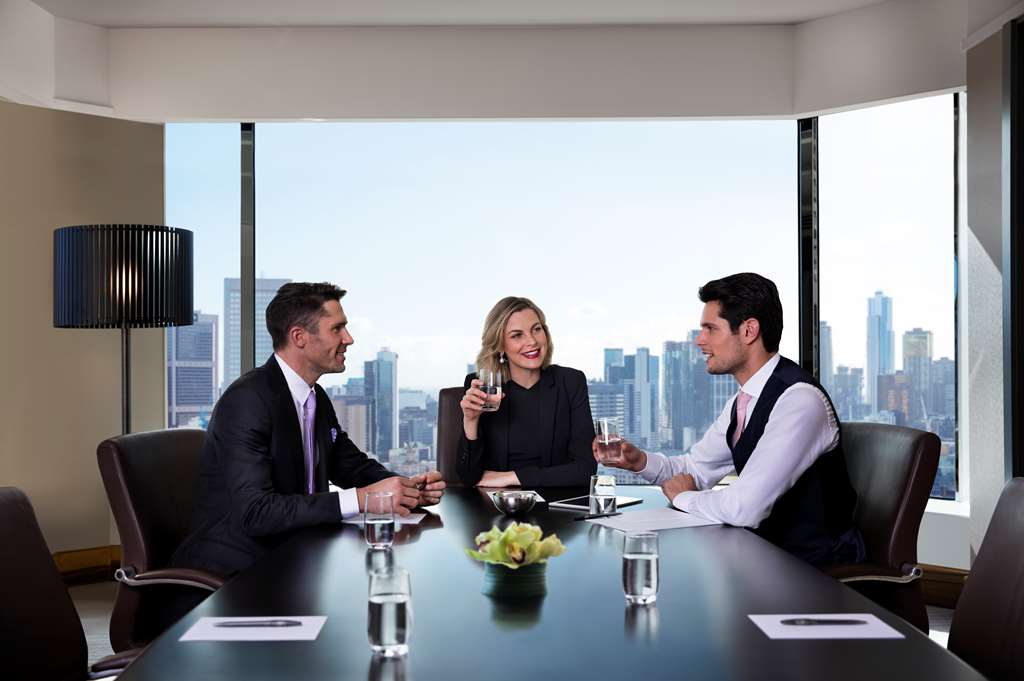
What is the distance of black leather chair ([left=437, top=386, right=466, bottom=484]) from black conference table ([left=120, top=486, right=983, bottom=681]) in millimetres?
1637

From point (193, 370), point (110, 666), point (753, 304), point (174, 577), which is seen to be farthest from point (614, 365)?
point (110, 666)

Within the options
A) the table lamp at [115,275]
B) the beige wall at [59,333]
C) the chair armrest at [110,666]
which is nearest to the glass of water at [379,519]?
the chair armrest at [110,666]

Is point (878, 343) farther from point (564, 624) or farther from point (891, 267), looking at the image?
point (564, 624)

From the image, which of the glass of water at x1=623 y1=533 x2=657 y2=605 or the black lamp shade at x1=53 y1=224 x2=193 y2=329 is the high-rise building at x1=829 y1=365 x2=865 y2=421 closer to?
the black lamp shade at x1=53 y1=224 x2=193 y2=329

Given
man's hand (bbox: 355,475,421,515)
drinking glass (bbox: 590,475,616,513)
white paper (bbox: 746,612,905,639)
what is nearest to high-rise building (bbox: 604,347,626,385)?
drinking glass (bbox: 590,475,616,513)

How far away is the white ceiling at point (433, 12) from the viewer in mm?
5305

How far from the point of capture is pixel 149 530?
106 inches

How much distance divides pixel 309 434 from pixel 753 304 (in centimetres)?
139

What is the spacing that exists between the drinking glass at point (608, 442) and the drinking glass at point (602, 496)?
0.06 metres

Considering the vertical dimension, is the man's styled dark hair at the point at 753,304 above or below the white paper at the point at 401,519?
above

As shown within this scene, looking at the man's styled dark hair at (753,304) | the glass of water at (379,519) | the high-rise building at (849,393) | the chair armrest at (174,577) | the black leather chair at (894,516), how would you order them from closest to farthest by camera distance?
the glass of water at (379,519)
the chair armrest at (174,577)
the black leather chair at (894,516)
the man's styled dark hair at (753,304)
the high-rise building at (849,393)

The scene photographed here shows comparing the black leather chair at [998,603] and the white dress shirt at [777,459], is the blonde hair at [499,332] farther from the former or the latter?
the black leather chair at [998,603]

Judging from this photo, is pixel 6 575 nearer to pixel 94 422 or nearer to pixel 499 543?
pixel 499 543

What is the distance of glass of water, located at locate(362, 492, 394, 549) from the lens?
221 centimetres
